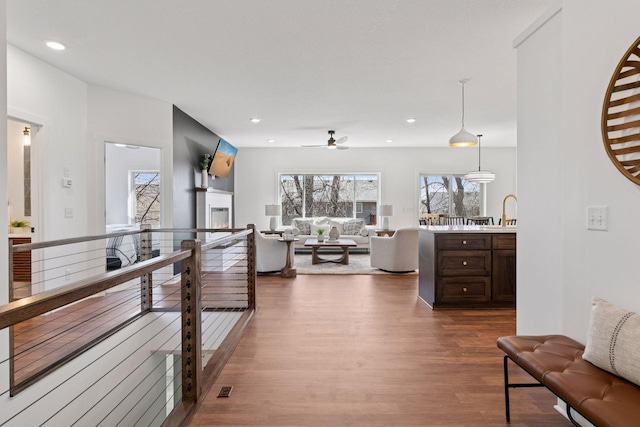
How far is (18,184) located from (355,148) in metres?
6.49

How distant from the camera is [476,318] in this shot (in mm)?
3510

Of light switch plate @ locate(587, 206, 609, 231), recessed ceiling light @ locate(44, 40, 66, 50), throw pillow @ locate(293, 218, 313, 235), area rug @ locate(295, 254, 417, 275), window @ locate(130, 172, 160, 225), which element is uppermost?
recessed ceiling light @ locate(44, 40, 66, 50)

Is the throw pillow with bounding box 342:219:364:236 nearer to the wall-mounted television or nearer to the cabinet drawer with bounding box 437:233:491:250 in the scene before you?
the wall-mounted television

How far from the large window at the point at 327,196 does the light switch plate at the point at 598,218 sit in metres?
7.08

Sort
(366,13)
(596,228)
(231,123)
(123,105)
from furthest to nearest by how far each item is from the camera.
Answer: (231,123)
(123,105)
(366,13)
(596,228)

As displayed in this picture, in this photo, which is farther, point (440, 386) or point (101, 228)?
point (101, 228)

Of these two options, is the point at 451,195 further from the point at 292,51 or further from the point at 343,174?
the point at 292,51

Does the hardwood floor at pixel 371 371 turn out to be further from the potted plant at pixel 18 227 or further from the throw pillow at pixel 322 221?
the throw pillow at pixel 322 221

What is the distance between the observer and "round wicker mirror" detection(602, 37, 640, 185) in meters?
1.49

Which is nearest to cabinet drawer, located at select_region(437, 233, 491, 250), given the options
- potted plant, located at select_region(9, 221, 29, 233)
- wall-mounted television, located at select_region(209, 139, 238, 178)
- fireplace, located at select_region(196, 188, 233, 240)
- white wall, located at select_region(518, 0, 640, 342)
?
white wall, located at select_region(518, 0, 640, 342)

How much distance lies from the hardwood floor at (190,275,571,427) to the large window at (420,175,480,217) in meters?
5.30

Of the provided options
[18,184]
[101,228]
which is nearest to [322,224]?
[101,228]

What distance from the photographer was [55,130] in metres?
3.72

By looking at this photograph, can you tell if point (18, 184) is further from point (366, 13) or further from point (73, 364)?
point (366, 13)
